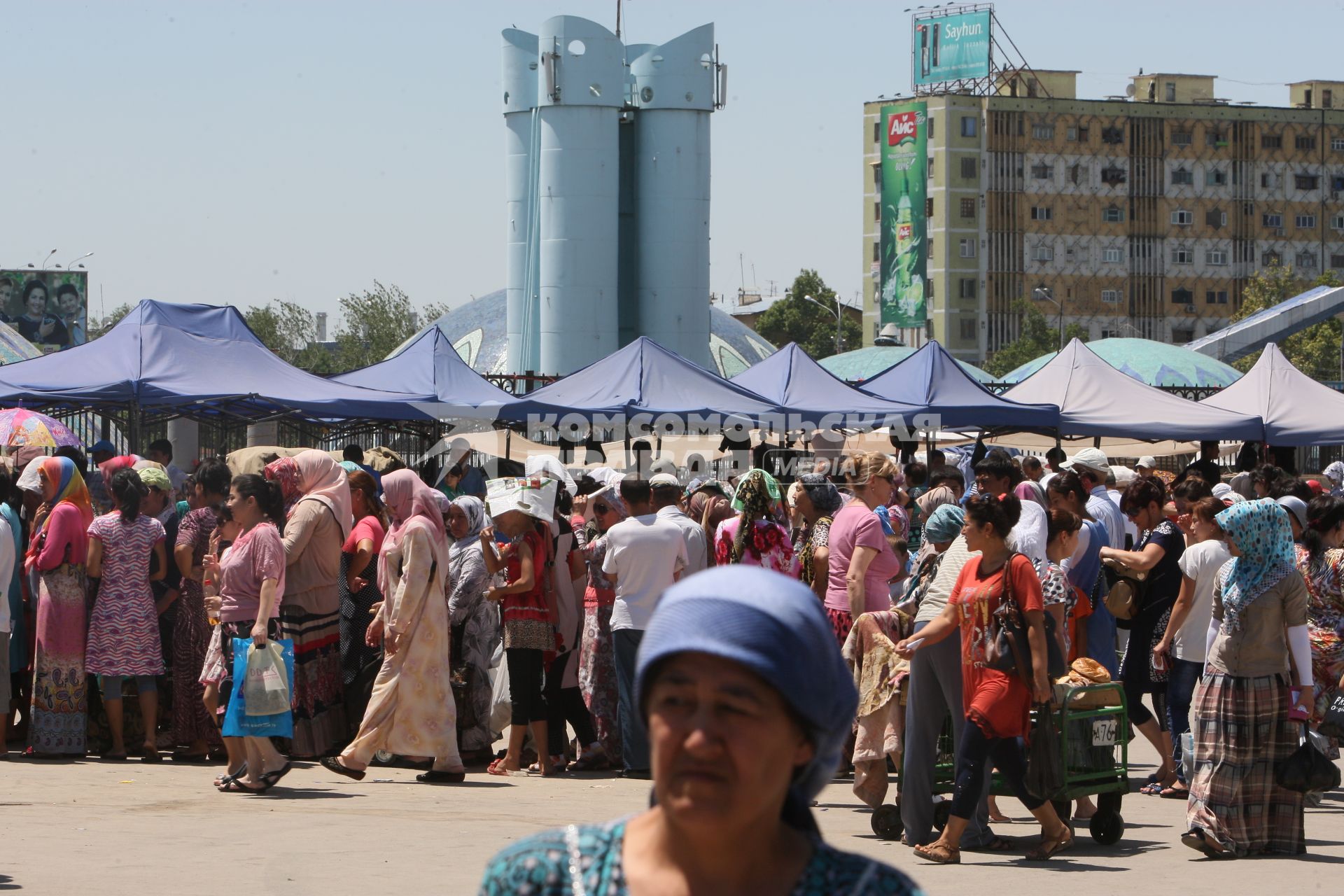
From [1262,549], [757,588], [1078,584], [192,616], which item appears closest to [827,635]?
[757,588]

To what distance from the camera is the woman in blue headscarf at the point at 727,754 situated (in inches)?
82.3

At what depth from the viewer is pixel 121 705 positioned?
10.6 m

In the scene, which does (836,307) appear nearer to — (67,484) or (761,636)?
(67,484)

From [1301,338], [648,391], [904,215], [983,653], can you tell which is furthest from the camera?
[904,215]

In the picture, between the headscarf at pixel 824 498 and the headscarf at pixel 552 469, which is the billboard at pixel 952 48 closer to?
the headscarf at pixel 552 469

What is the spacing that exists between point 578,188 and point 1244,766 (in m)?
44.1

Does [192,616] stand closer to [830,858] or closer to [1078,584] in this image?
[1078,584]

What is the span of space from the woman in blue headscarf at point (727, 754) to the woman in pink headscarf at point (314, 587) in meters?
7.41

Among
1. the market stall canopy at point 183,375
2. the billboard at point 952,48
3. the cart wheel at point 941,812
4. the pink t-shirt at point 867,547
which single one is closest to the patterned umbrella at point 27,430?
the market stall canopy at point 183,375

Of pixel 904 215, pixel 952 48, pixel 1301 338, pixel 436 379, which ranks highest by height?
pixel 952 48

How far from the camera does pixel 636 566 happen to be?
32.3 feet

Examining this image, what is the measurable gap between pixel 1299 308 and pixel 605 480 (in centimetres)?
3962

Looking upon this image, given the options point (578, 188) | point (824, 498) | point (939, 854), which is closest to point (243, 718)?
point (824, 498)

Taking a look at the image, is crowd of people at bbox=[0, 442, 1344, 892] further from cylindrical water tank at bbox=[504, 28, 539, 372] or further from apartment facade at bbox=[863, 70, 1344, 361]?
apartment facade at bbox=[863, 70, 1344, 361]
